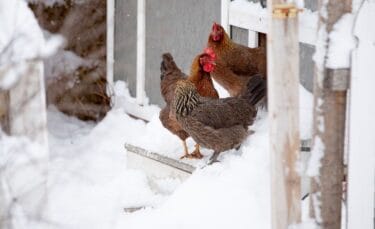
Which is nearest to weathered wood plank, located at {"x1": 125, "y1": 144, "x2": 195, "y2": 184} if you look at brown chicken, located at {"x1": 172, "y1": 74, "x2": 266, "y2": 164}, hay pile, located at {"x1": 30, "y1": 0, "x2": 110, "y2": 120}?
brown chicken, located at {"x1": 172, "y1": 74, "x2": 266, "y2": 164}

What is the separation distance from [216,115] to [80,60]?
3059mm

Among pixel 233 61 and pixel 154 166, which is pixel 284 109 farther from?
pixel 154 166

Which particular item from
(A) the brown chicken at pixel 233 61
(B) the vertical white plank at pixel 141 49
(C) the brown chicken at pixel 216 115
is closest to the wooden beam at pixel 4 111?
(C) the brown chicken at pixel 216 115

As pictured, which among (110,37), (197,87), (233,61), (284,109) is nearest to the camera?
(284,109)

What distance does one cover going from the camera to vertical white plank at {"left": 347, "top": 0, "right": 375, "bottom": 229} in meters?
2.70

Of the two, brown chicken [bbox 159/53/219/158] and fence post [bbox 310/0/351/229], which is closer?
fence post [bbox 310/0/351/229]

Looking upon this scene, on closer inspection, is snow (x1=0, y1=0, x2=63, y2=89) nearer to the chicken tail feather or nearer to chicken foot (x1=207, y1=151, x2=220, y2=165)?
chicken foot (x1=207, y1=151, x2=220, y2=165)

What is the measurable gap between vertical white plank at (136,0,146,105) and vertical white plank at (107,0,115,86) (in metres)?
0.54

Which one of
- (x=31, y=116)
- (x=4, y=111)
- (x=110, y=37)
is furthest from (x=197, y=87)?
(x=110, y=37)

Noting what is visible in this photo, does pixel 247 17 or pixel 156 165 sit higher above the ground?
pixel 247 17

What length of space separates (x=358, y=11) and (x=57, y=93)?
5125 mm

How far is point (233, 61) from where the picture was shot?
209 inches

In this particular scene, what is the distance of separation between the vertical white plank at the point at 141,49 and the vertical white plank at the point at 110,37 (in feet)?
1.78

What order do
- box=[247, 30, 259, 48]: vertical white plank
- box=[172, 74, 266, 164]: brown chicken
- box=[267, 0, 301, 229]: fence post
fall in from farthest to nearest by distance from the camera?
box=[247, 30, 259, 48]: vertical white plank → box=[172, 74, 266, 164]: brown chicken → box=[267, 0, 301, 229]: fence post
